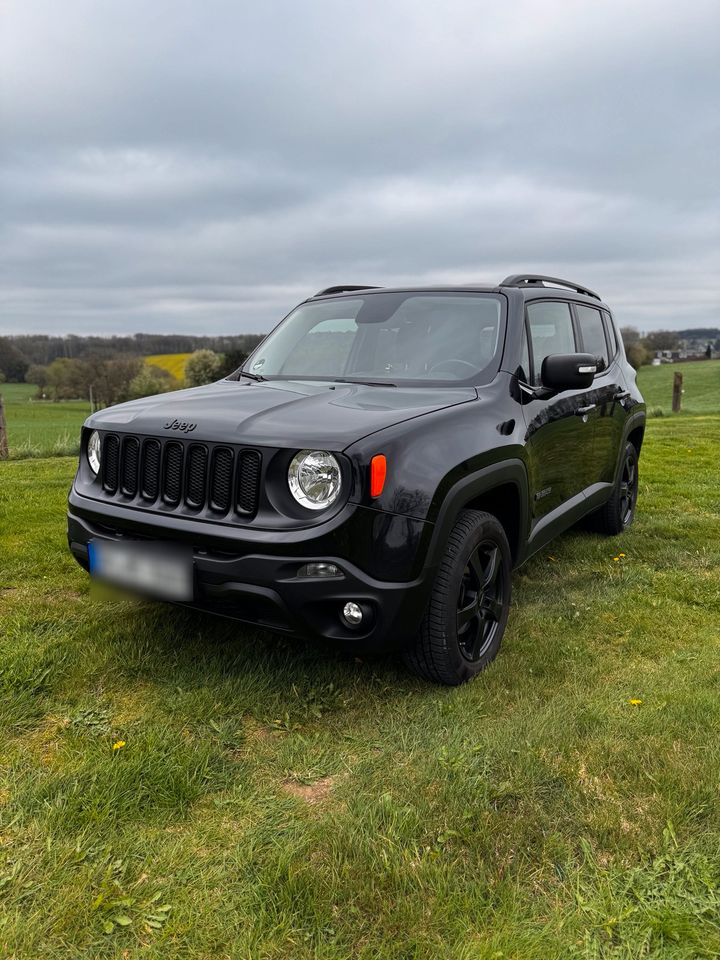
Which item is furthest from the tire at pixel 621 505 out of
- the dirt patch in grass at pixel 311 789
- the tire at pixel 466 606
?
the dirt patch in grass at pixel 311 789

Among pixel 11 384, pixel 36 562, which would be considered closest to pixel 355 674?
pixel 36 562

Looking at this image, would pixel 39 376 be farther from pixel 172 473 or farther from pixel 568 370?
pixel 568 370

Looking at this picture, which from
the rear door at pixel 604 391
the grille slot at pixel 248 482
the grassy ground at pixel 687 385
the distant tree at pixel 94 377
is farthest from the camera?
the distant tree at pixel 94 377

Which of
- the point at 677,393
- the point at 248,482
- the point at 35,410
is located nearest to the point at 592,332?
the point at 248,482

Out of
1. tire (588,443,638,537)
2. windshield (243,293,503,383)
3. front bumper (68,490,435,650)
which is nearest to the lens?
front bumper (68,490,435,650)

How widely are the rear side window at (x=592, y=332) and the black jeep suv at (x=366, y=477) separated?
0.61m

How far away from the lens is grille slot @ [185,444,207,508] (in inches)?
109

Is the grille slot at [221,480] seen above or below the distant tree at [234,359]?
below

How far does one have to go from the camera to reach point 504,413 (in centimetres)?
333

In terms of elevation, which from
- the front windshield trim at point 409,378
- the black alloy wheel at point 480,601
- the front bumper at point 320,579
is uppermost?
the front windshield trim at point 409,378

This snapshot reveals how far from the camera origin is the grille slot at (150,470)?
293cm

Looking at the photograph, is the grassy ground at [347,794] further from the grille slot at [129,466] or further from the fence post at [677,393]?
the fence post at [677,393]

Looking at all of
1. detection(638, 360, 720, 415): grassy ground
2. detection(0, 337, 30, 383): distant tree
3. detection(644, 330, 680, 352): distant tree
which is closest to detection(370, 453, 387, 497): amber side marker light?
detection(638, 360, 720, 415): grassy ground

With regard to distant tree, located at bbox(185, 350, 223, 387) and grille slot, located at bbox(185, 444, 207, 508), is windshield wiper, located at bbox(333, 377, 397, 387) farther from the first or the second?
distant tree, located at bbox(185, 350, 223, 387)
